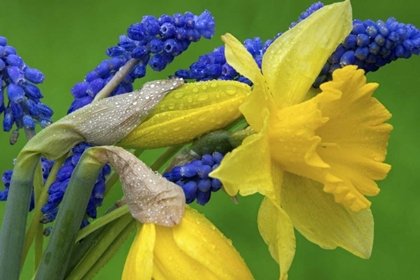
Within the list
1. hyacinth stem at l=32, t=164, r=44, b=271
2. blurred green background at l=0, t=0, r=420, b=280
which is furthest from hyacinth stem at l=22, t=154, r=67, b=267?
blurred green background at l=0, t=0, r=420, b=280

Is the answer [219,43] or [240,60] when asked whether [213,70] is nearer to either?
[240,60]

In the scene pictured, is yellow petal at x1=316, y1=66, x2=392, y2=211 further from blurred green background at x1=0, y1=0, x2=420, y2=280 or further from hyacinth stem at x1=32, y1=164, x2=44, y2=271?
blurred green background at x1=0, y1=0, x2=420, y2=280

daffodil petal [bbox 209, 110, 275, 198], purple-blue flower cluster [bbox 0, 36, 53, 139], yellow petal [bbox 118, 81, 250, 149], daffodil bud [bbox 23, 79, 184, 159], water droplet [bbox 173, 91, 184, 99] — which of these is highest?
purple-blue flower cluster [bbox 0, 36, 53, 139]

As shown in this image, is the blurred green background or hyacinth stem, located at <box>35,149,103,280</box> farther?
the blurred green background

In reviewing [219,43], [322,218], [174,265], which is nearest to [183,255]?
[174,265]

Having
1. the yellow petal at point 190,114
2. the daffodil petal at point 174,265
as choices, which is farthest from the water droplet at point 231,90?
the daffodil petal at point 174,265
